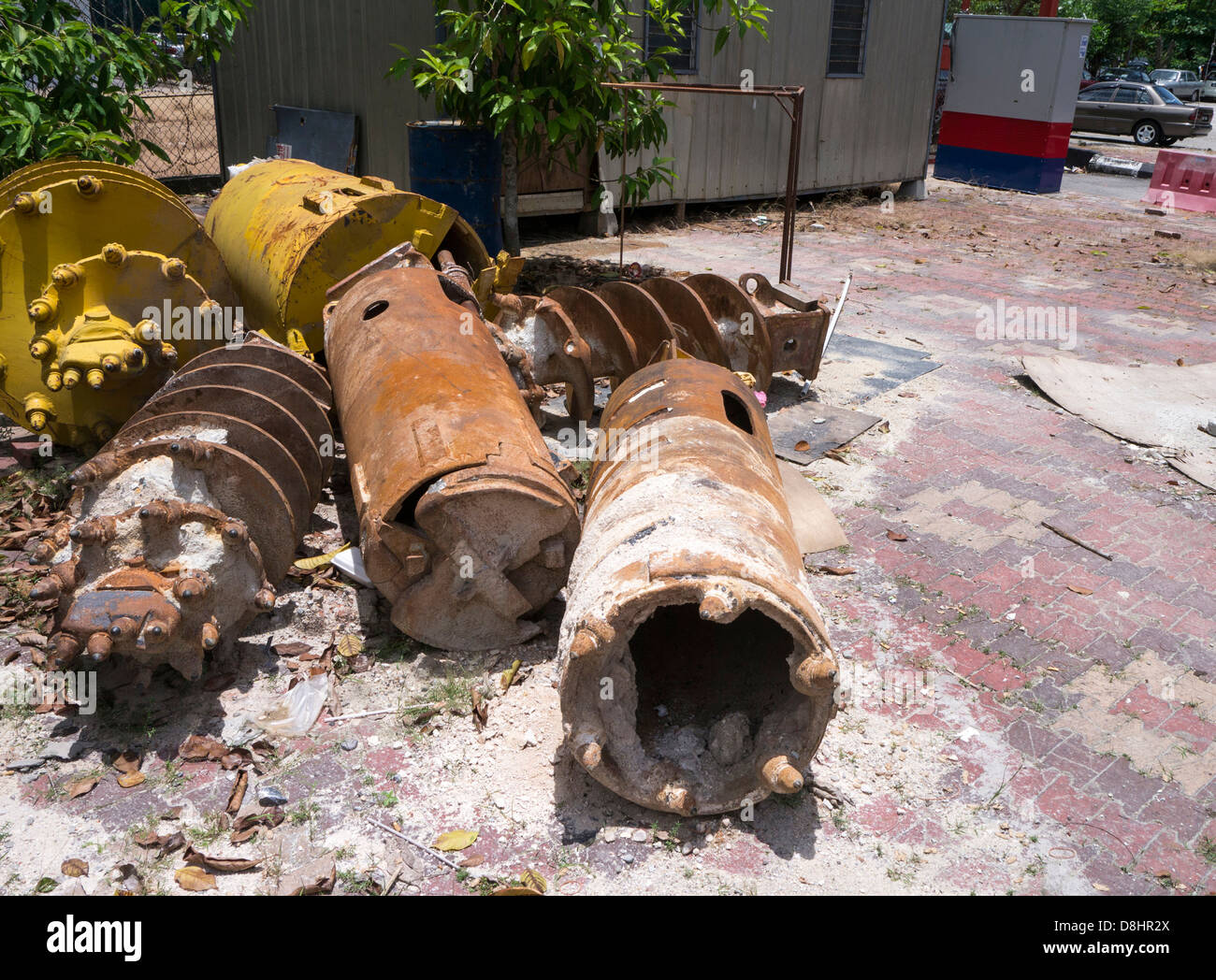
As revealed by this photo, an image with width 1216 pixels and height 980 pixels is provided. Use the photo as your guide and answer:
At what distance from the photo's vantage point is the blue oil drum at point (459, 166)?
328 inches

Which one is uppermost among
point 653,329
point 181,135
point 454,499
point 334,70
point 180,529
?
point 334,70

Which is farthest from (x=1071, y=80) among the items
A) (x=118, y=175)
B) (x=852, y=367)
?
(x=118, y=175)

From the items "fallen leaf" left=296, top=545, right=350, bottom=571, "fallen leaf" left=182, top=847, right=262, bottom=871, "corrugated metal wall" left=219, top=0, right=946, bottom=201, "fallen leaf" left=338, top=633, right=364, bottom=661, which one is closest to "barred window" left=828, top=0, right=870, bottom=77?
"corrugated metal wall" left=219, top=0, right=946, bottom=201

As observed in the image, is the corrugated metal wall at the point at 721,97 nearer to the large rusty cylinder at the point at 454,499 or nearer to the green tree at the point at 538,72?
the green tree at the point at 538,72

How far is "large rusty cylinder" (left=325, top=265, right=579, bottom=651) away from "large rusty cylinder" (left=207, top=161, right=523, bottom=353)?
152 cm

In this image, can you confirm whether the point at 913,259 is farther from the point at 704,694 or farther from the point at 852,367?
the point at 704,694

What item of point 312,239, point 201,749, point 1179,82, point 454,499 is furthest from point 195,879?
point 1179,82

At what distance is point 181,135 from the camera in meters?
17.9

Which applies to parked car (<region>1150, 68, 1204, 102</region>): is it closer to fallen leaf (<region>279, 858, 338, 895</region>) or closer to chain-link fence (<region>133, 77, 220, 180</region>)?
chain-link fence (<region>133, 77, 220, 180</region>)

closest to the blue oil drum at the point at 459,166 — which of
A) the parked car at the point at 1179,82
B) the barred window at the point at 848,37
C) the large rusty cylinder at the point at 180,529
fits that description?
the large rusty cylinder at the point at 180,529

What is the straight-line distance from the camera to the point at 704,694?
12.2 ft

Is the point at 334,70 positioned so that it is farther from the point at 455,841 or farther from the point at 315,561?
the point at 455,841

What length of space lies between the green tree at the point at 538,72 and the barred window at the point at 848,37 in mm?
6010

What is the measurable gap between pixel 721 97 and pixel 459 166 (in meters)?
5.97
